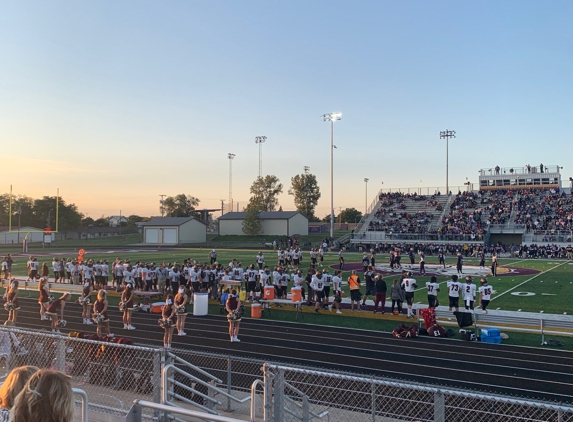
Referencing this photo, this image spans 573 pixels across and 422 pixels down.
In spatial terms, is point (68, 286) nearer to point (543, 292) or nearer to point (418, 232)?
point (543, 292)

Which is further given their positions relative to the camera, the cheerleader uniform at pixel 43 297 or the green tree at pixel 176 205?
the green tree at pixel 176 205

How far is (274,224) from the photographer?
6944 cm

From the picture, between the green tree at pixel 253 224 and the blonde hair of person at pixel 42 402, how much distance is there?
6628 centimetres

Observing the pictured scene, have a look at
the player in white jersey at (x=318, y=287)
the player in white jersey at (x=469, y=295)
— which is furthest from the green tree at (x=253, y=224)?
the player in white jersey at (x=469, y=295)

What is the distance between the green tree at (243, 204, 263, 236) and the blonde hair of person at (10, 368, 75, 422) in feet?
217

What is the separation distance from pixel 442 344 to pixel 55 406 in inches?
468

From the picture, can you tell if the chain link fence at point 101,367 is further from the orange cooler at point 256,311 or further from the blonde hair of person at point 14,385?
the orange cooler at point 256,311

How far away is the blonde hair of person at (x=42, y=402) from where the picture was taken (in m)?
2.45

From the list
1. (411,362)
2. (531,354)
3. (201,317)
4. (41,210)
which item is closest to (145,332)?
(201,317)

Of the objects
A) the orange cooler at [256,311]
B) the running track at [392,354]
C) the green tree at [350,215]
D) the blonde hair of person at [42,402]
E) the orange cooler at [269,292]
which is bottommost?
the running track at [392,354]

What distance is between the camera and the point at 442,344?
12859 mm

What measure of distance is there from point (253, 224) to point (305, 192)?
3078cm

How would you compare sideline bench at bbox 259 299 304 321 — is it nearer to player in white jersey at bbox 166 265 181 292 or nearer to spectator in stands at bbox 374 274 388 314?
spectator in stands at bbox 374 274 388 314


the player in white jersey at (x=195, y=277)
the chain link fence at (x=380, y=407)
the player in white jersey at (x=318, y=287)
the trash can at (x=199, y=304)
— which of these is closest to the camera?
the chain link fence at (x=380, y=407)
